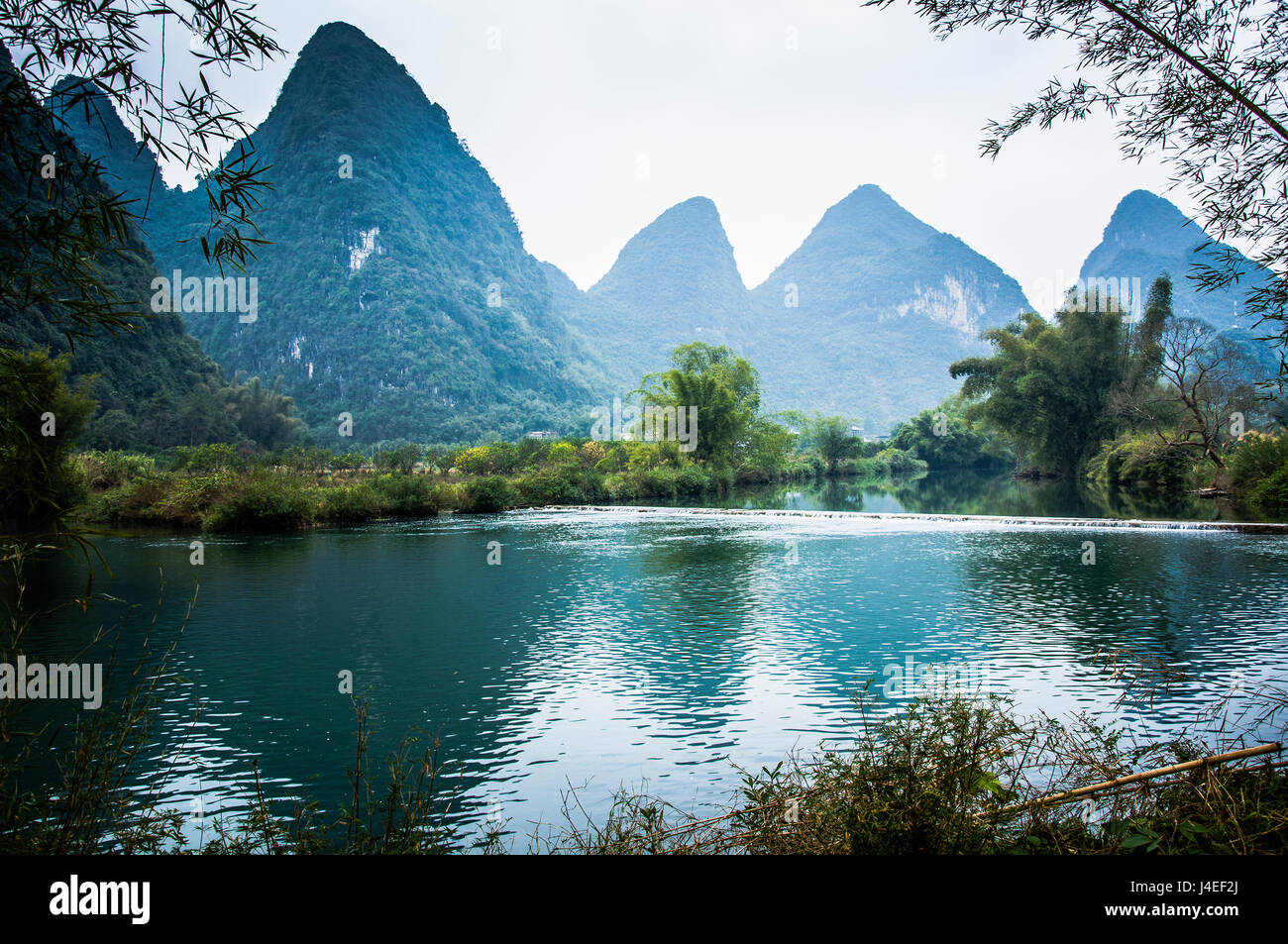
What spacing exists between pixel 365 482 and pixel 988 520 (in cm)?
2172

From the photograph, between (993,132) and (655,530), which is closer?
(993,132)

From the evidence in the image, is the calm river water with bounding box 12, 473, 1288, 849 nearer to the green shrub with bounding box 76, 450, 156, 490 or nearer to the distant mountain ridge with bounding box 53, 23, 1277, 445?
the green shrub with bounding box 76, 450, 156, 490

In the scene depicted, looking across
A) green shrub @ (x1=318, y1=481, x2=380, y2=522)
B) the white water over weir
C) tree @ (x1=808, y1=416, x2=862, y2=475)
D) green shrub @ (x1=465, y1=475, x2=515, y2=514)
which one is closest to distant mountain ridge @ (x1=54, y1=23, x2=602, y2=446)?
tree @ (x1=808, y1=416, x2=862, y2=475)

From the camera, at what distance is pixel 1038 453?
1673 inches

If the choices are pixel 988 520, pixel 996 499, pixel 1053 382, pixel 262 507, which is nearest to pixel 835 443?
pixel 1053 382

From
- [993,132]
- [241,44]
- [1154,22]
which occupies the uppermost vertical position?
[1154,22]

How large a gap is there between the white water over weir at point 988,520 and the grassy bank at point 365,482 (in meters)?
2.92

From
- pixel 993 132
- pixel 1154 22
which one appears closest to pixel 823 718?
pixel 993 132

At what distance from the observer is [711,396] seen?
4341 cm

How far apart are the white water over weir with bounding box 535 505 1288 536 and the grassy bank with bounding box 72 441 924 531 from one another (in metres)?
2.92

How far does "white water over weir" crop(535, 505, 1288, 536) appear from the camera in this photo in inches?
738

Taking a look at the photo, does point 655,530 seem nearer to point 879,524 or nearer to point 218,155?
point 879,524
